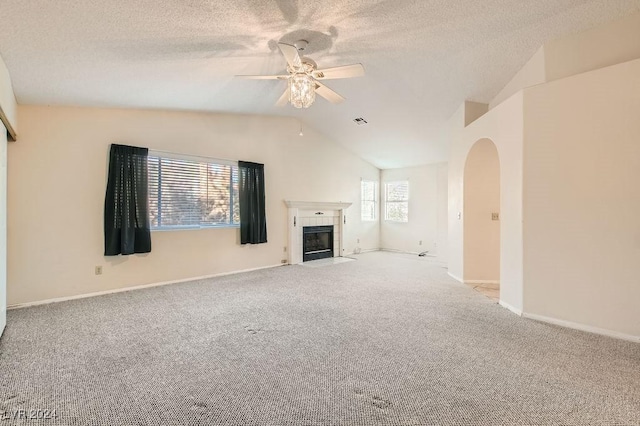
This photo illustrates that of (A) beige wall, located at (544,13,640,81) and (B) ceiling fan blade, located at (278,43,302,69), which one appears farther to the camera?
(A) beige wall, located at (544,13,640,81)

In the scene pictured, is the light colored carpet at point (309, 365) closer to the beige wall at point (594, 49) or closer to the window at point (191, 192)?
the window at point (191, 192)

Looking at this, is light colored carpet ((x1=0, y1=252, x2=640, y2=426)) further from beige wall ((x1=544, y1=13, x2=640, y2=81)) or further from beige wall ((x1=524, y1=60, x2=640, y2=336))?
beige wall ((x1=544, y1=13, x2=640, y2=81))

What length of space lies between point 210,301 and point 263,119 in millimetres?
3671

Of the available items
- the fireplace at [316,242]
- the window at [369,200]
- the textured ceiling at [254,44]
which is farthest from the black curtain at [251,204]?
the window at [369,200]

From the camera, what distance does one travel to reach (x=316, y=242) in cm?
685

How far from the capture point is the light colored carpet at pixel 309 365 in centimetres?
168

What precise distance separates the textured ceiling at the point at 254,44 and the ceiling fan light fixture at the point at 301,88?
45 centimetres

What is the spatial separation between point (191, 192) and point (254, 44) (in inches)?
111

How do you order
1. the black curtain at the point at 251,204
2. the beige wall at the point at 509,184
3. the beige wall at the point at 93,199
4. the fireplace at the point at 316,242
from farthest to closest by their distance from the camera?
the fireplace at the point at 316,242 → the black curtain at the point at 251,204 → the beige wall at the point at 93,199 → the beige wall at the point at 509,184

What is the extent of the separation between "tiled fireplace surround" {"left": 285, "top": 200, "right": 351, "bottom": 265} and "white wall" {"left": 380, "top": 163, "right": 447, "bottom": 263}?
1843 mm

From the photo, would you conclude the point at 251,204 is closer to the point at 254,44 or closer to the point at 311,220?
the point at 311,220

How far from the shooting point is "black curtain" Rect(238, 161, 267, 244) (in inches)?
214

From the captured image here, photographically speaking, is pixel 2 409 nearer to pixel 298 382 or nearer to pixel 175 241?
pixel 298 382

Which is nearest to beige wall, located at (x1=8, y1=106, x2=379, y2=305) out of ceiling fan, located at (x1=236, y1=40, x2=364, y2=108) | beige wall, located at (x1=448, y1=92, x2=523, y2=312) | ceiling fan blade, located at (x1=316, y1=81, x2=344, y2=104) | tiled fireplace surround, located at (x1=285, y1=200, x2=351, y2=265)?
tiled fireplace surround, located at (x1=285, y1=200, x2=351, y2=265)
